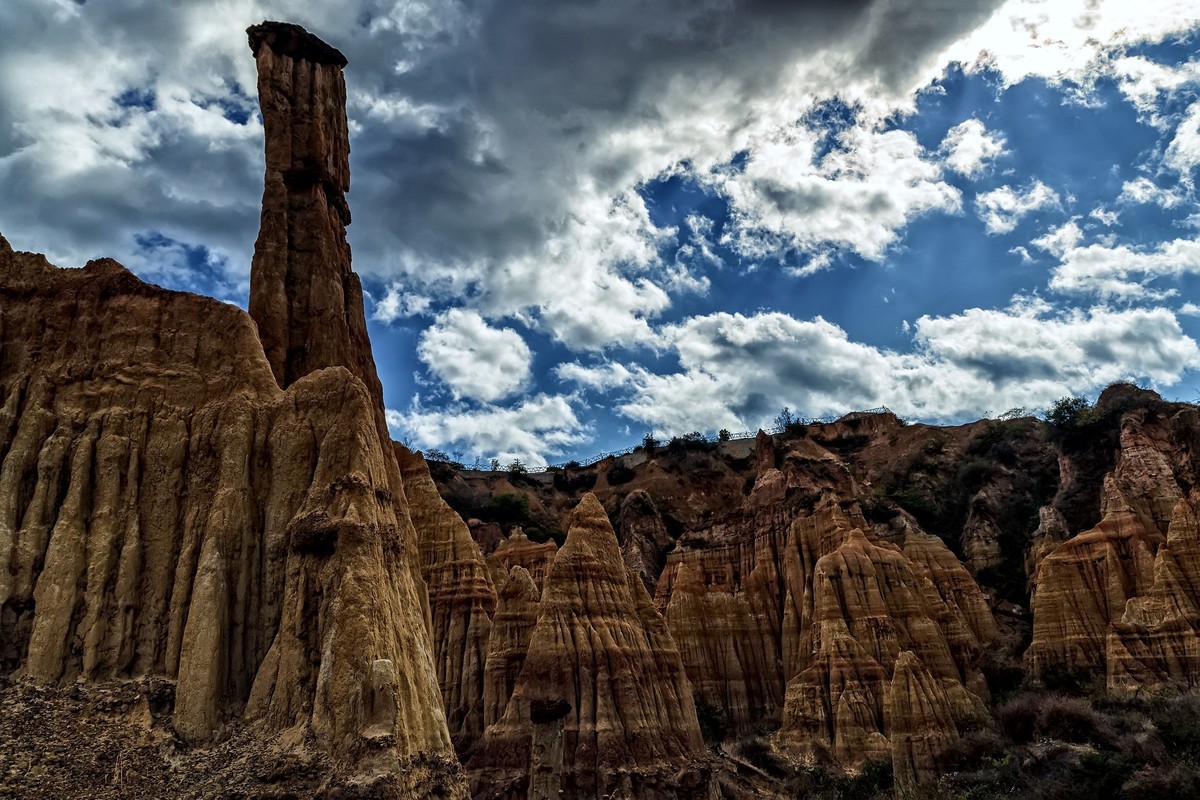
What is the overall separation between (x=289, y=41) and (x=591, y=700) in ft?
90.9

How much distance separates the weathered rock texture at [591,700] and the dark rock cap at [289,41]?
22342mm

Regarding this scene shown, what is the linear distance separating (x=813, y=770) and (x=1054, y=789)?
453 inches

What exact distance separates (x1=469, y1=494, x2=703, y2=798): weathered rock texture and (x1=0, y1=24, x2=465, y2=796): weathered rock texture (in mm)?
10470

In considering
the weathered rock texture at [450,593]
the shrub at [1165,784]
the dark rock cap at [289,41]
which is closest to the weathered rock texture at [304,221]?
the dark rock cap at [289,41]

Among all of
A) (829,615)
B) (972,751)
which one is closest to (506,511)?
Answer: (829,615)

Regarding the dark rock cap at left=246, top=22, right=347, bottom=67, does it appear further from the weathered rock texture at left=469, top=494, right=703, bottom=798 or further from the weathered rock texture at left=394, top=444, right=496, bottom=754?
the weathered rock texture at left=469, top=494, right=703, bottom=798

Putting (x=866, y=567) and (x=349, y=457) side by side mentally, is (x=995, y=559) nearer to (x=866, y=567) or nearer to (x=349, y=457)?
(x=866, y=567)

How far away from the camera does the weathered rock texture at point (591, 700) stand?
103 ft

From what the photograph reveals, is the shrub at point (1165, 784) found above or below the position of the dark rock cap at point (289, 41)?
below

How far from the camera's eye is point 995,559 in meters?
61.5

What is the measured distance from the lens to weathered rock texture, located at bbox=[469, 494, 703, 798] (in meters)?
31.5

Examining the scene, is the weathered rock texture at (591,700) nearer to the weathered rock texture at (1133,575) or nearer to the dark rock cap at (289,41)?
the weathered rock texture at (1133,575)

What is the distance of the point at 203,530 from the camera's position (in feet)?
67.1

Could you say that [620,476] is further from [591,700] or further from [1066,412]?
[591,700]
